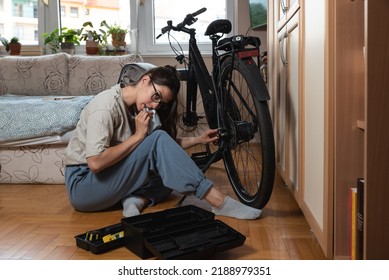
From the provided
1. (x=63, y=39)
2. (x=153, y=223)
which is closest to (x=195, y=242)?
(x=153, y=223)

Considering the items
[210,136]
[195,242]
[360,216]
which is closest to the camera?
[360,216]

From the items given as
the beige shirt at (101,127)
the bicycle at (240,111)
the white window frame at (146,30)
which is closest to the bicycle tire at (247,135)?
the bicycle at (240,111)

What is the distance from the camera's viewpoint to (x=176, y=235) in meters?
1.42

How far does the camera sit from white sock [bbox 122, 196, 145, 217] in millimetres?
1797

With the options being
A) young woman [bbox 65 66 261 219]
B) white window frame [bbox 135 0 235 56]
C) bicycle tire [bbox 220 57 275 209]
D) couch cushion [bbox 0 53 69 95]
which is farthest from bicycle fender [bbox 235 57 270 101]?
white window frame [bbox 135 0 235 56]

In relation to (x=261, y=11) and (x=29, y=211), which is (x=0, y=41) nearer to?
(x=261, y=11)

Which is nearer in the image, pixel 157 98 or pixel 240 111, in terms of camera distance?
pixel 157 98

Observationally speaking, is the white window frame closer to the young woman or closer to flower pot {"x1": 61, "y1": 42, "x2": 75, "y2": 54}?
flower pot {"x1": 61, "y1": 42, "x2": 75, "y2": 54}

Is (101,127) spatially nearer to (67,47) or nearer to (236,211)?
(236,211)

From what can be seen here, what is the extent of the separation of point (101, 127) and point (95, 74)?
1.74 m

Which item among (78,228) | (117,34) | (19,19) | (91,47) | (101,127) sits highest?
(19,19)

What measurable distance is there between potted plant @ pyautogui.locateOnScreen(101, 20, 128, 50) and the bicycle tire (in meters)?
2.17
